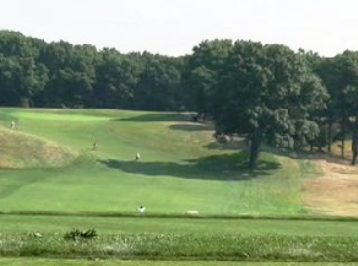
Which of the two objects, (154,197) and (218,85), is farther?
(218,85)

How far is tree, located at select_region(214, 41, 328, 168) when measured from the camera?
63.2 metres

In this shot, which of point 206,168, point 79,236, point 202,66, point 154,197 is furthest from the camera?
point 202,66

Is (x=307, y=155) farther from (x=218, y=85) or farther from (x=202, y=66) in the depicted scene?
(x=202, y=66)

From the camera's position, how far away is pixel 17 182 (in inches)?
1795

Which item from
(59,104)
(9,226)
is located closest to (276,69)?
(9,226)

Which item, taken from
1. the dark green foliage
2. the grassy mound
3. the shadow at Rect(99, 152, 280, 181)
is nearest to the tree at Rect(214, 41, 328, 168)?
the shadow at Rect(99, 152, 280, 181)

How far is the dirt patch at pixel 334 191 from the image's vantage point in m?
44.3

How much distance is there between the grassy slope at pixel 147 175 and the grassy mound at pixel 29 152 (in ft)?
4.34

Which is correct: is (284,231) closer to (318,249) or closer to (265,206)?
(318,249)

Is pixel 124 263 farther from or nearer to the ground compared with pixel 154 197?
farther from the ground

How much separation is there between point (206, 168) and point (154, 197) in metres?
20.5

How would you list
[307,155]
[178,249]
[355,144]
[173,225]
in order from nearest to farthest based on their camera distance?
[178,249] → [173,225] → [307,155] → [355,144]

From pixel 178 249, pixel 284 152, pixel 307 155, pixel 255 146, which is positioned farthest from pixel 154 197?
pixel 307 155

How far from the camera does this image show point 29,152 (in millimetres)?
56156
